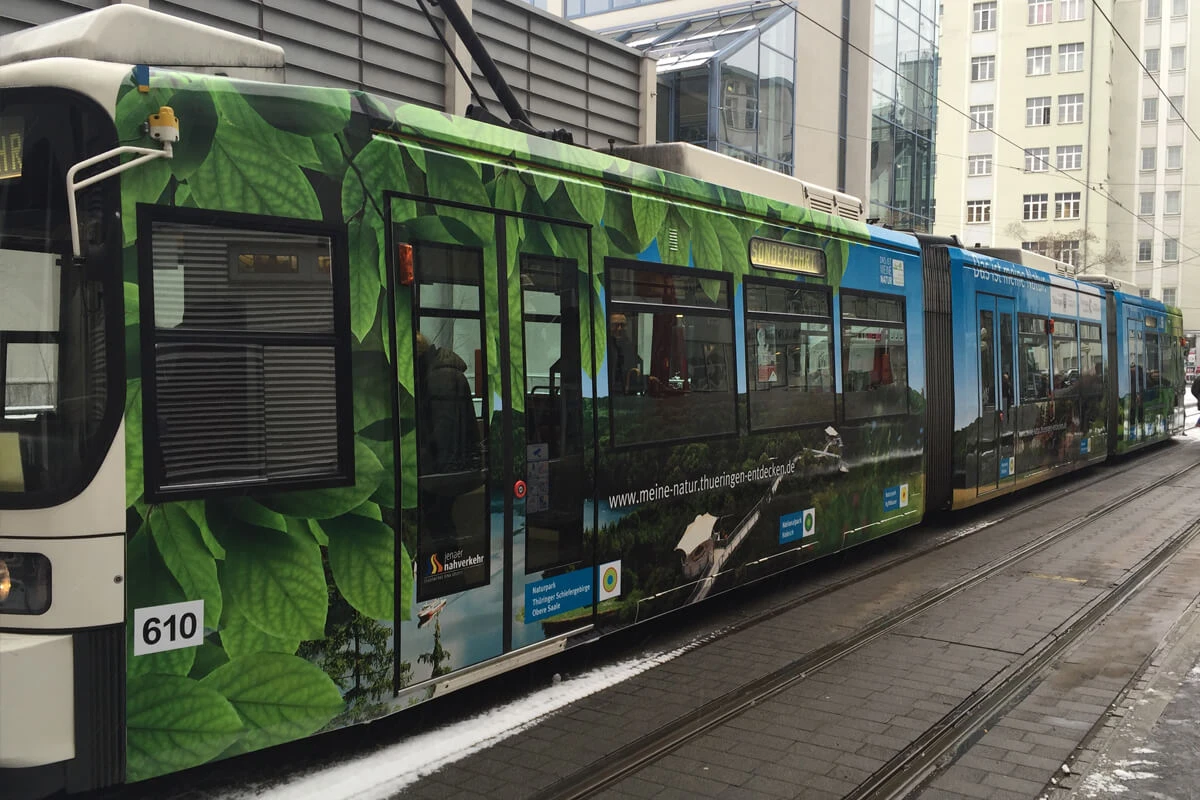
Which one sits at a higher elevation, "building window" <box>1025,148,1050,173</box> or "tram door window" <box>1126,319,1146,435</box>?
"building window" <box>1025,148,1050,173</box>

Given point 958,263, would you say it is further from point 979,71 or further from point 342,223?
point 979,71

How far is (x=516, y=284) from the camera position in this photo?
18.6 ft

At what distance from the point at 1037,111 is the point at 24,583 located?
239 ft

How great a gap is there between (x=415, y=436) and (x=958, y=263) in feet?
28.5

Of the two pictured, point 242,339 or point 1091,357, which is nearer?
point 242,339

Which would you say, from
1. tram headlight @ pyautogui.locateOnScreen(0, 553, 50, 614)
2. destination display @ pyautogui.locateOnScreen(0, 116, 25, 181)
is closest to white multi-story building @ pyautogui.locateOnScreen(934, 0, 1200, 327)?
destination display @ pyautogui.locateOnScreen(0, 116, 25, 181)

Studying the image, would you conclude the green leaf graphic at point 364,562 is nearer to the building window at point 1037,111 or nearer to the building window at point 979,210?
the building window at point 979,210

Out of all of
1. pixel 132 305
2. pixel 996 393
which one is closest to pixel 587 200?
pixel 132 305

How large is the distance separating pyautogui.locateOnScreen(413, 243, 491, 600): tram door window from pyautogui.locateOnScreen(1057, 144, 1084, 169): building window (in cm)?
6987

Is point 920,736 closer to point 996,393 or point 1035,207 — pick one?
Answer: point 996,393

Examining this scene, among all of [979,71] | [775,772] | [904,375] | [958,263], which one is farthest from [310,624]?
[979,71]

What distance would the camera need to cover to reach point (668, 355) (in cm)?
686

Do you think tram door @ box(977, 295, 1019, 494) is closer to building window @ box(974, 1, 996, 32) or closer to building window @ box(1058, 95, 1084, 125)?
building window @ box(1058, 95, 1084, 125)

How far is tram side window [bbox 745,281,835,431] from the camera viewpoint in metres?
7.82
